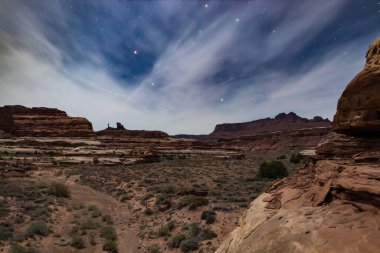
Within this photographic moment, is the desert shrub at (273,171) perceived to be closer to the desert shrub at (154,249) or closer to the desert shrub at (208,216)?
the desert shrub at (208,216)

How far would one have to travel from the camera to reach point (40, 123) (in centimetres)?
8231

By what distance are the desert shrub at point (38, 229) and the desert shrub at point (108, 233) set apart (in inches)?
106

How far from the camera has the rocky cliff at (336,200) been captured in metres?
5.14

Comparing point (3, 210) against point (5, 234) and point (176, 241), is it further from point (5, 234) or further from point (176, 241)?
point (176, 241)

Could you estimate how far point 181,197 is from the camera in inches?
Answer: 789

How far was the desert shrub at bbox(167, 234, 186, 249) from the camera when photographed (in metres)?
13.1

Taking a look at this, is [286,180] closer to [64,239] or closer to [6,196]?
[64,239]

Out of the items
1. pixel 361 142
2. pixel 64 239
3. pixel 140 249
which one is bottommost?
pixel 140 249

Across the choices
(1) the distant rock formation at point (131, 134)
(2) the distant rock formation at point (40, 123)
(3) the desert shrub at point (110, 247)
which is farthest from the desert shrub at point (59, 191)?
(1) the distant rock formation at point (131, 134)

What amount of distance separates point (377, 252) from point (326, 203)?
82.2 inches

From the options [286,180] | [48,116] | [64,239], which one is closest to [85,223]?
[64,239]

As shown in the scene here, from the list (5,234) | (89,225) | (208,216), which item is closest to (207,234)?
(208,216)

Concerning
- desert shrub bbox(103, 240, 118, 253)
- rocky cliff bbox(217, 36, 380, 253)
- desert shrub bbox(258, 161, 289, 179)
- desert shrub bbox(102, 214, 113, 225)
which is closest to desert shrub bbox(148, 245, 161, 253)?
desert shrub bbox(103, 240, 118, 253)

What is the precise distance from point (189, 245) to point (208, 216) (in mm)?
2771
